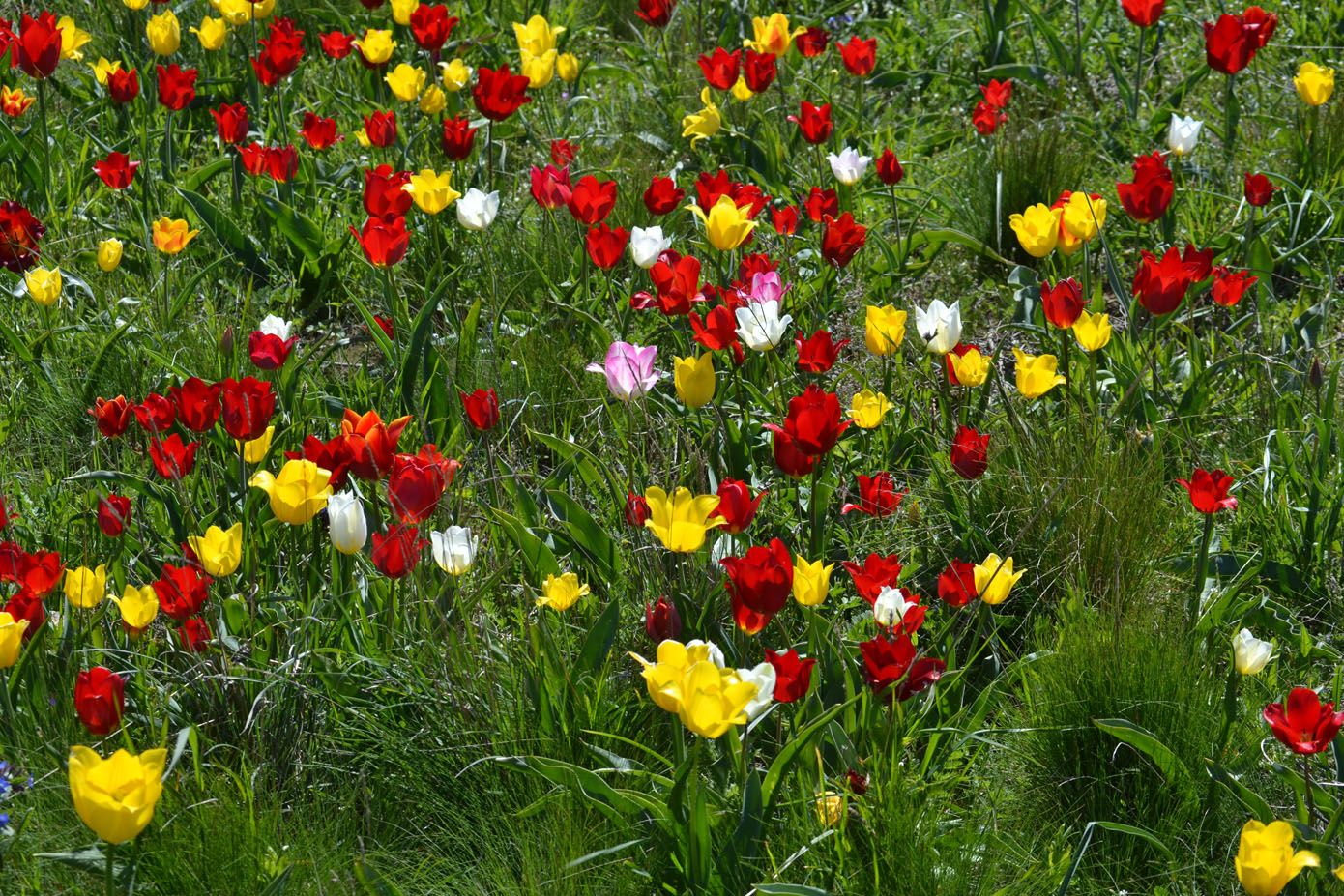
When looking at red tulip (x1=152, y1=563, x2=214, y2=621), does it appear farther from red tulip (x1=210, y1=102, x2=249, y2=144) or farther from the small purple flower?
red tulip (x1=210, y1=102, x2=249, y2=144)

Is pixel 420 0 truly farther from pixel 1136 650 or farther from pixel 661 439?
pixel 1136 650

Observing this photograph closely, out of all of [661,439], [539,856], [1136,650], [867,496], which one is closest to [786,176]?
[661,439]

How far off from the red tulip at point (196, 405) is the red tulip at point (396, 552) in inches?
16.2

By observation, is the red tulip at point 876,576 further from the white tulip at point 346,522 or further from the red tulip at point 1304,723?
the white tulip at point 346,522

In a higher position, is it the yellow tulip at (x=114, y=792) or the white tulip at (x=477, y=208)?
the yellow tulip at (x=114, y=792)

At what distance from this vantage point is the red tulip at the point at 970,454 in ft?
6.51

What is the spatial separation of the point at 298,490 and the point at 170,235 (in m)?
1.07

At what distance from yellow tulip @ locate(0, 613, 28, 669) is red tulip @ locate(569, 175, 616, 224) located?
1282 millimetres

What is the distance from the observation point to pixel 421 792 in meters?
1.66

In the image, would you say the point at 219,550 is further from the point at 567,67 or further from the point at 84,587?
the point at 567,67

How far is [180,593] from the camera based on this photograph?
5.41 ft

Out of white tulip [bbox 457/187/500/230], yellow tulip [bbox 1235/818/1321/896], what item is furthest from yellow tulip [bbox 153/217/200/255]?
yellow tulip [bbox 1235/818/1321/896]

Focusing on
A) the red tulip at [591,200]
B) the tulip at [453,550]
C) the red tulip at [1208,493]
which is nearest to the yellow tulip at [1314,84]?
the red tulip at [1208,493]

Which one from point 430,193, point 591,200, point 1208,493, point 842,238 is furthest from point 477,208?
point 1208,493
